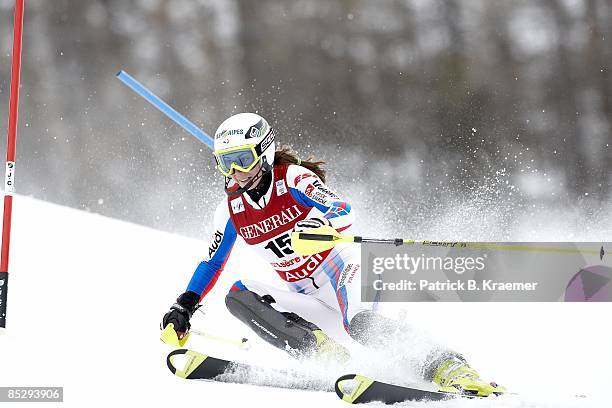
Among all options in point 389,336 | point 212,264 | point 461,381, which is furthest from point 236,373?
point 461,381

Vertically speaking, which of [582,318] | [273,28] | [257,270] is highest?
[273,28]

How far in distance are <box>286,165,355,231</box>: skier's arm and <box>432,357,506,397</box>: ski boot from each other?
0.74 meters

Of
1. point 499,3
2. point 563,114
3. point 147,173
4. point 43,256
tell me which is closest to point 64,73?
point 147,173

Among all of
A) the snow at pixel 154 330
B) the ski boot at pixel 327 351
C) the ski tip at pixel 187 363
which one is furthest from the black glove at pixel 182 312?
the ski boot at pixel 327 351

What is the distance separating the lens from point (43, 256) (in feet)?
19.1

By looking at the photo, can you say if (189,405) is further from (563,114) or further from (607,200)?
(563,114)

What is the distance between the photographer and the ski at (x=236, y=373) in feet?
10.7

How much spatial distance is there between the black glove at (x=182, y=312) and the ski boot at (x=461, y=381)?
3.72 ft

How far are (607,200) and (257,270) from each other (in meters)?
8.61

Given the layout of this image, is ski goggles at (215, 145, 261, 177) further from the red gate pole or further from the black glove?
the red gate pole

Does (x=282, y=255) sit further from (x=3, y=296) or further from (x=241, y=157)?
(x=3, y=296)

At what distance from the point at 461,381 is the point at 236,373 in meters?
0.97

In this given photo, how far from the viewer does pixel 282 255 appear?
140 inches

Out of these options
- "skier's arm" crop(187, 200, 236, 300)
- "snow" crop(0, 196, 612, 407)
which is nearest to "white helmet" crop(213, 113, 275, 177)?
"skier's arm" crop(187, 200, 236, 300)
